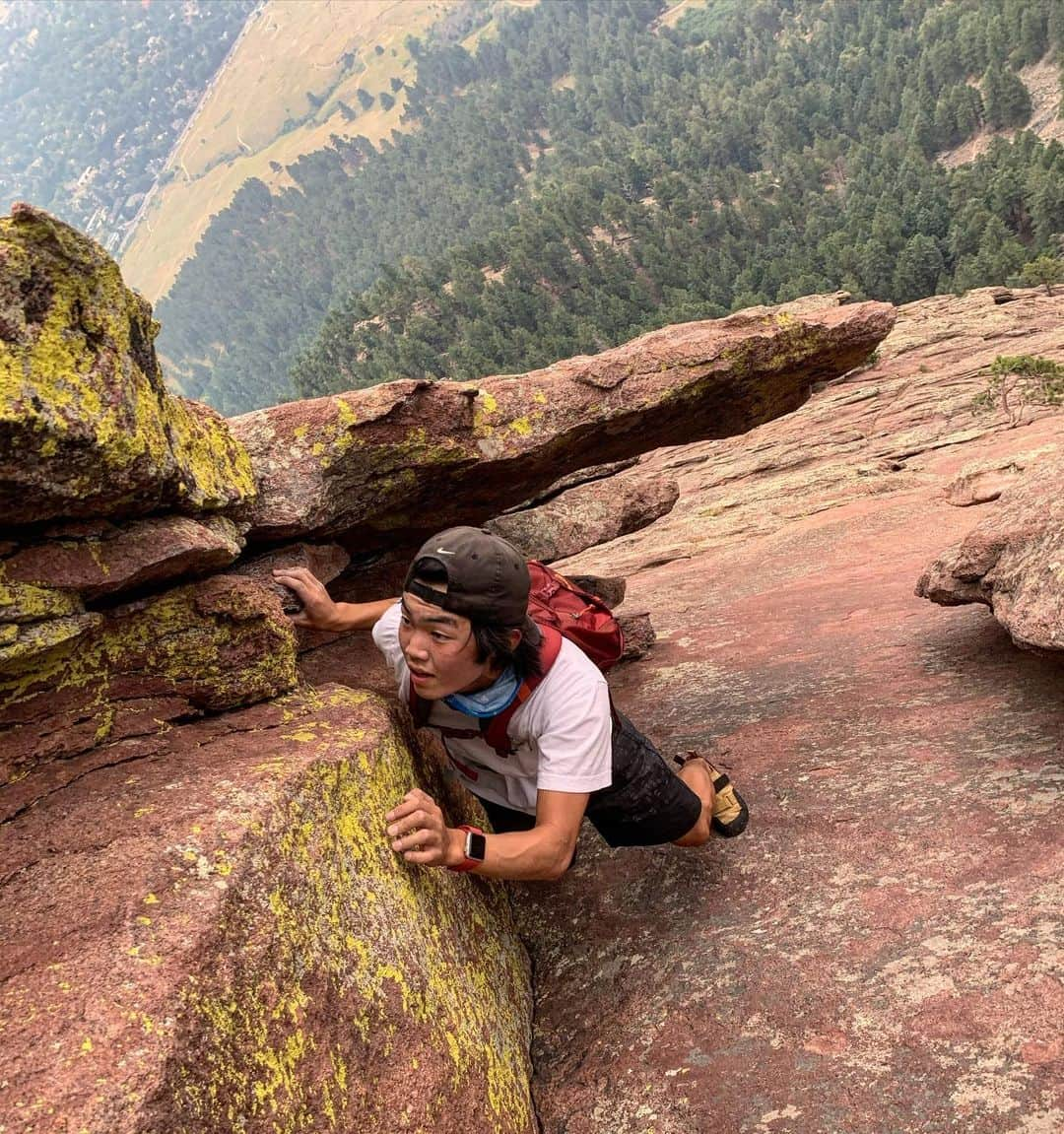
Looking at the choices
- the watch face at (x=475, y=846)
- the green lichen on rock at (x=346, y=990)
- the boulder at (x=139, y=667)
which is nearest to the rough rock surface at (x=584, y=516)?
the boulder at (x=139, y=667)

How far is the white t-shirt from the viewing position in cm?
598

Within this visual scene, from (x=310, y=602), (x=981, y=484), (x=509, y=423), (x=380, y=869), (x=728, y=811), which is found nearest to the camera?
(x=380, y=869)

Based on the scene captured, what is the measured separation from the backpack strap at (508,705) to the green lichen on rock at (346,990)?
57 centimetres

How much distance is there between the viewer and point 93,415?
544cm

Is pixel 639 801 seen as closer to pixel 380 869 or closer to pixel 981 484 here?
pixel 380 869

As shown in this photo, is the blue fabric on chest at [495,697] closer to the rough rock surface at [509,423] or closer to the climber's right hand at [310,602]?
the climber's right hand at [310,602]

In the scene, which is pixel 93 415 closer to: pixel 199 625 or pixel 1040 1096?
pixel 199 625

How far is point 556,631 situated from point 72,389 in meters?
3.78

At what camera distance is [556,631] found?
22.0 feet

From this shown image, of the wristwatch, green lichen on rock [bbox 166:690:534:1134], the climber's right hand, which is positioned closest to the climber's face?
green lichen on rock [bbox 166:690:534:1134]

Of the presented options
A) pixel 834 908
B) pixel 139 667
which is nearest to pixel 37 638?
pixel 139 667

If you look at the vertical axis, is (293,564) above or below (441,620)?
below

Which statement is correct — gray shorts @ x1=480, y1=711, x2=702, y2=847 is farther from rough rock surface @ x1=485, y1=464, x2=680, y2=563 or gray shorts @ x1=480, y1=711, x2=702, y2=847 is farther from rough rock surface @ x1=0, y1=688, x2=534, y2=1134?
rough rock surface @ x1=485, y1=464, x2=680, y2=563

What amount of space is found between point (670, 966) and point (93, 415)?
5841 mm
